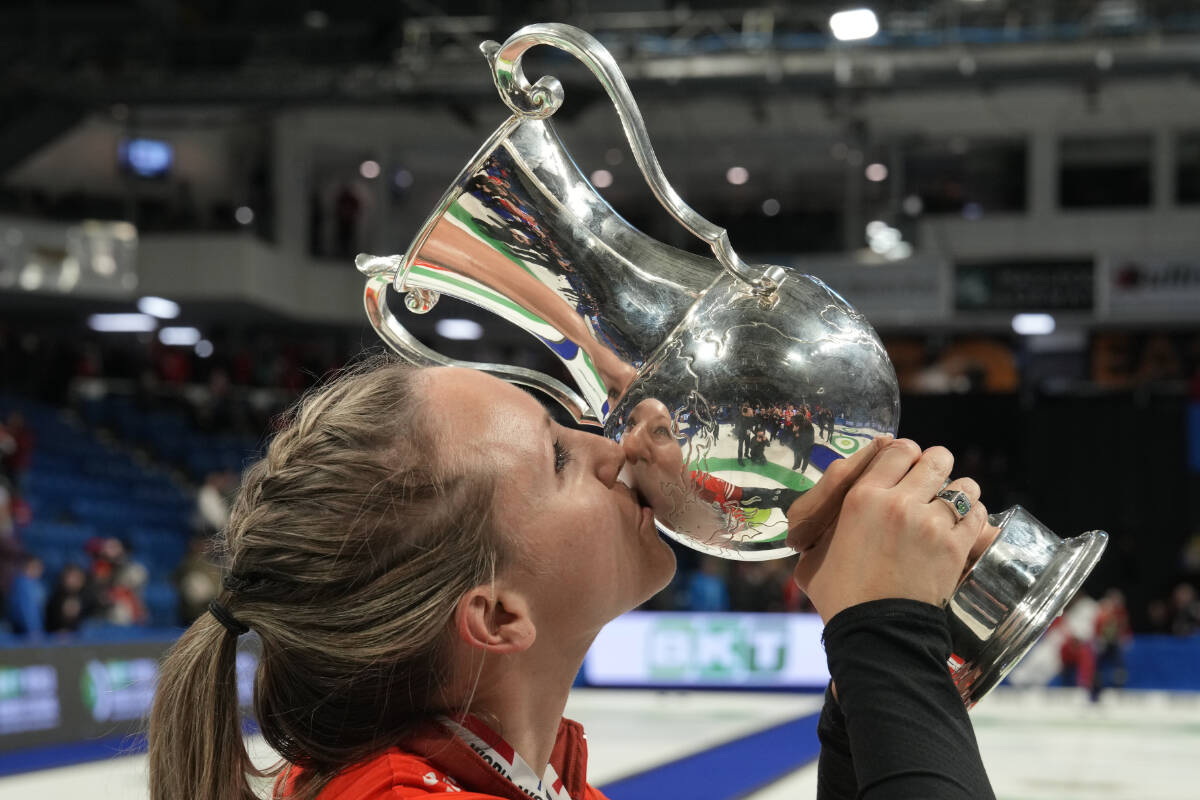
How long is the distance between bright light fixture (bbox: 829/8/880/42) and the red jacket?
444 inches

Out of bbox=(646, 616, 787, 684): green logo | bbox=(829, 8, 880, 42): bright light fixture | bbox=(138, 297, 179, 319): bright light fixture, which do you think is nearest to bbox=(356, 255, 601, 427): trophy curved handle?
bbox=(646, 616, 787, 684): green logo

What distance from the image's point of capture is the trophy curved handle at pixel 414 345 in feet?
4.24

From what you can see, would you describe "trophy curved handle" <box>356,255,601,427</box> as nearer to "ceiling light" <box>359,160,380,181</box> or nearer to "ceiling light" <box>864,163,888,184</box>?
"ceiling light" <box>864,163,888,184</box>

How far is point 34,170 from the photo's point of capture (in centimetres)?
1716

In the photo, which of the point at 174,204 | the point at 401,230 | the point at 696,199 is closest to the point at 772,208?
the point at 696,199

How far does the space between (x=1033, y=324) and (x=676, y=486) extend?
58.4 ft

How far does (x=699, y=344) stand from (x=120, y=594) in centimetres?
966

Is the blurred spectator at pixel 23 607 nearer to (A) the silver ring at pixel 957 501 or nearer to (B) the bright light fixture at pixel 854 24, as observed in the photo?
(B) the bright light fixture at pixel 854 24

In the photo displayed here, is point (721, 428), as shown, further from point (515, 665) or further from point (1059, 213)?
point (1059, 213)

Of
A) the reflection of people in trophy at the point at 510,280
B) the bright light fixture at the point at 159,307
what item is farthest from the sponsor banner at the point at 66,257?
the reflection of people in trophy at the point at 510,280

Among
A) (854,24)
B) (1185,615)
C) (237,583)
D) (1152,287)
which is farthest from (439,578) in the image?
(1152,287)

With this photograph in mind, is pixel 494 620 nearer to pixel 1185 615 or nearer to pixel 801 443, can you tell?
pixel 801 443

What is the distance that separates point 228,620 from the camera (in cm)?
109

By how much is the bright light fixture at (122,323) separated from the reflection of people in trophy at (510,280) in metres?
18.2
